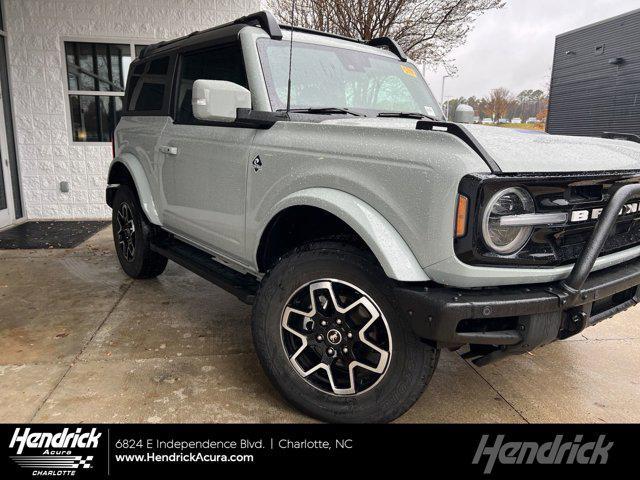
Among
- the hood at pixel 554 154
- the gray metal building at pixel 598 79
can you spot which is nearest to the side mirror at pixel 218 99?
the hood at pixel 554 154

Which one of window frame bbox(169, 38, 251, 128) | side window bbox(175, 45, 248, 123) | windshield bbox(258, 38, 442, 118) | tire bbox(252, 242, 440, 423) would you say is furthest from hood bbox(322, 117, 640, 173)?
side window bbox(175, 45, 248, 123)

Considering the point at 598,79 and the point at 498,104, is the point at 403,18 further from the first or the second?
the point at 598,79

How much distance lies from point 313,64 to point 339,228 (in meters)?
1.16

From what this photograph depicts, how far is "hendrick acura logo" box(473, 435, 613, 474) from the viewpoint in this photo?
2197 mm

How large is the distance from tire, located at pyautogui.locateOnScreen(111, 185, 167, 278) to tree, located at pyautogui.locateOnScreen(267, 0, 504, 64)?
5265mm

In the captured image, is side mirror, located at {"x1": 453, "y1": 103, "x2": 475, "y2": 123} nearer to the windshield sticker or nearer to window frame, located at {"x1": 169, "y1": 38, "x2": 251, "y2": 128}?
the windshield sticker

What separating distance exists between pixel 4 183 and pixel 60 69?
197cm

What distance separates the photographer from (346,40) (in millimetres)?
3488

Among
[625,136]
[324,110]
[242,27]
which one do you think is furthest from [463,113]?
[242,27]

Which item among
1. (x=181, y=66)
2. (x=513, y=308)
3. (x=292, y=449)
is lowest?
(x=292, y=449)

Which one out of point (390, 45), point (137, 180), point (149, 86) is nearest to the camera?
→ point (390, 45)

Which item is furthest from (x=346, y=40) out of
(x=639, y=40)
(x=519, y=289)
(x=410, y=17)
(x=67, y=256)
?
(x=639, y=40)

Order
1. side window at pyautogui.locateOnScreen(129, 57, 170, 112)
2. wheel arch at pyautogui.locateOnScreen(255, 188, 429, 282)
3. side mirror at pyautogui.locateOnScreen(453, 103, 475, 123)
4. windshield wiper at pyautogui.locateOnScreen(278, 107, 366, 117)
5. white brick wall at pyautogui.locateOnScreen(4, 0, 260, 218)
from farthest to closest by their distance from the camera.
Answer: white brick wall at pyautogui.locateOnScreen(4, 0, 260, 218) < side window at pyautogui.locateOnScreen(129, 57, 170, 112) < side mirror at pyautogui.locateOnScreen(453, 103, 475, 123) < windshield wiper at pyautogui.locateOnScreen(278, 107, 366, 117) < wheel arch at pyautogui.locateOnScreen(255, 188, 429, 282)

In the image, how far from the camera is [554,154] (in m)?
2.05
